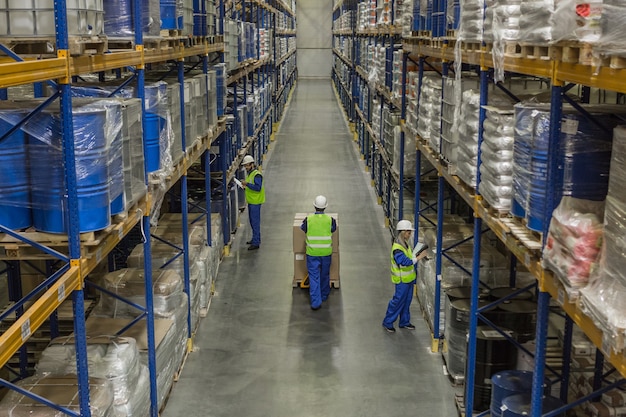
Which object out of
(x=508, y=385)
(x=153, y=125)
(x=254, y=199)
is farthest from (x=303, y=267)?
(x=508, y=385)

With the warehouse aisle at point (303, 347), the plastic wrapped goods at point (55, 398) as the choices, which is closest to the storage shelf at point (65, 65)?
the plastic wrapped goods at point (55, 398)

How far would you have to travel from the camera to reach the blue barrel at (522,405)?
573 centimetres

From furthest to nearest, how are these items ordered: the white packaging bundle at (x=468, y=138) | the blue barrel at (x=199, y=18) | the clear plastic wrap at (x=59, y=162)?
the blue barrel at (x=199, y=18) < the white packaging bundle at (x=468, y=138) < the clear plastic wrap at (x=59, y=162)

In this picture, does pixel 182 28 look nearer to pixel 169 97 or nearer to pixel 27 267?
pixel 169 97

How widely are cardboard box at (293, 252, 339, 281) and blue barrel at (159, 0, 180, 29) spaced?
4.94 m

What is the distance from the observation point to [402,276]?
9.68 metres

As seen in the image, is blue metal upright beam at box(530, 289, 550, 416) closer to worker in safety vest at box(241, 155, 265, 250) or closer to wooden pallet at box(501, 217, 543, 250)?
wooden pallet at box(501, 217, 543, 250)

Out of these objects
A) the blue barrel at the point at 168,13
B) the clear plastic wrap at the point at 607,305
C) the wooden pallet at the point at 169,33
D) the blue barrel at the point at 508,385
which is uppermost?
the blue barrel at the point at 168,13

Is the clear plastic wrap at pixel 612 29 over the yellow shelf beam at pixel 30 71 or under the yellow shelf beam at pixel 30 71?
over

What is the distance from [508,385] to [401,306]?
381 cm

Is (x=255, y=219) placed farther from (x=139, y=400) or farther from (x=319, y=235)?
(x=139, y=400)

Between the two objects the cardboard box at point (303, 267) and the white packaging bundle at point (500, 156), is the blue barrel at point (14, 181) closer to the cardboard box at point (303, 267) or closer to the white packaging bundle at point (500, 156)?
the white packaging bundle at point (500, 156)

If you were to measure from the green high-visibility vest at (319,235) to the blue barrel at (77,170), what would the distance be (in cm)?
597

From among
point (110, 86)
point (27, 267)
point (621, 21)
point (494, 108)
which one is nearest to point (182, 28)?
point (110, 86)
